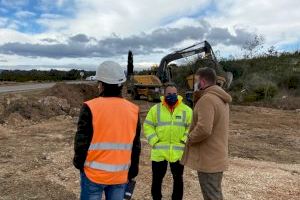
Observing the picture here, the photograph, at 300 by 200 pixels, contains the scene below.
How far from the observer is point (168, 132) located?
18.0 ft

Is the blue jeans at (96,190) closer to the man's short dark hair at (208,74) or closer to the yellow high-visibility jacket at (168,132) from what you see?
the man's short dark hair at (208,74)

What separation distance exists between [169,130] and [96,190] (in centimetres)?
219

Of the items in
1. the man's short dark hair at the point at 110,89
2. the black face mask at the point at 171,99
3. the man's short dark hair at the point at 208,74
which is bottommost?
the black face mask at the point at 171,99

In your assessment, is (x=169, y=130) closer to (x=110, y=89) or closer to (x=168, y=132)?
(x=168, y=132)

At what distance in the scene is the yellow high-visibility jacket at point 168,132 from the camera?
5480 mm

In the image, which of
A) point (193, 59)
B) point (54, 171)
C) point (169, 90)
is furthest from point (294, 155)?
point (193, 59)

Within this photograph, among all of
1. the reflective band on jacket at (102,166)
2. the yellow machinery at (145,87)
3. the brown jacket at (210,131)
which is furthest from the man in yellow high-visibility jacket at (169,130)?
the yellow machinery at (145,87)

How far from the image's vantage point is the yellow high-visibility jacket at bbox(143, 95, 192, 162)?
548 cm

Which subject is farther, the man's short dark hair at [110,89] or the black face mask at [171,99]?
the black face mask at [171,99]

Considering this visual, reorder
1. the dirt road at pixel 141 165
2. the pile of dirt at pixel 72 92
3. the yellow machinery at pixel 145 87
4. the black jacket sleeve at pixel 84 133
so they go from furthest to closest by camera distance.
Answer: the yellow machinery at pixel 145 87 → the pile of dirt at pixel 72 92 → the dirt road at pixel 141 165 → the black jacket sleeve at pixel 84 133

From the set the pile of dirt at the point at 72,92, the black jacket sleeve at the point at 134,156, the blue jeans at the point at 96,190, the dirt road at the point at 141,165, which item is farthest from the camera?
the pile of dirt at the point at 72,92

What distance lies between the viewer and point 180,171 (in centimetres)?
555

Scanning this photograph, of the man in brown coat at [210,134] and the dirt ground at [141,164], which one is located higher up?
the man in brown coat at [210,134]

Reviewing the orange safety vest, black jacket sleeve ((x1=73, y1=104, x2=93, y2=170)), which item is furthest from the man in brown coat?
black jacket sleeve ((x1=73, y1=104, x2=93, y2=170))
